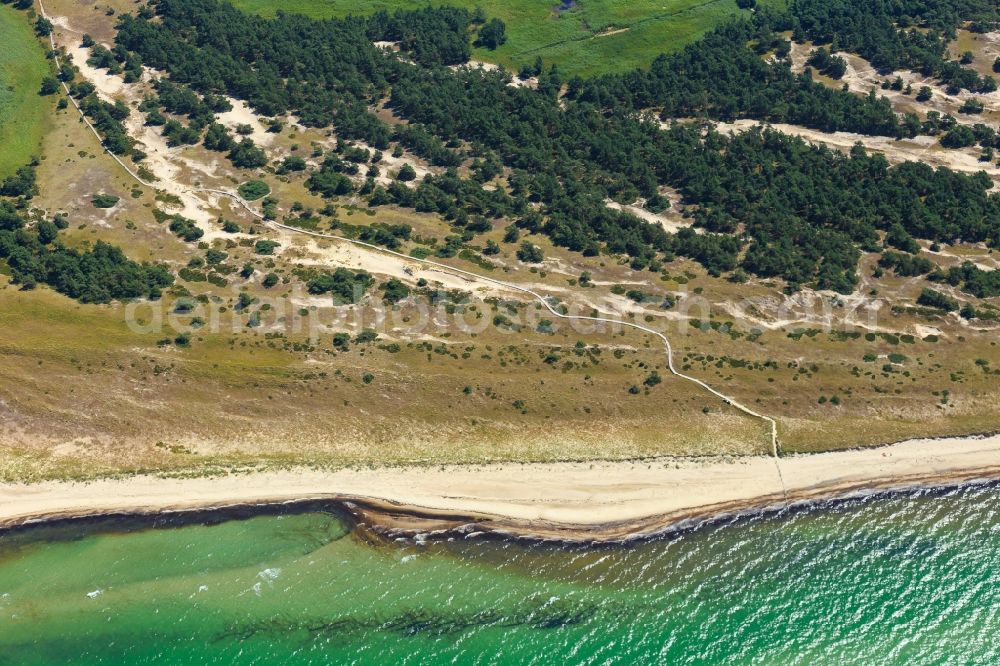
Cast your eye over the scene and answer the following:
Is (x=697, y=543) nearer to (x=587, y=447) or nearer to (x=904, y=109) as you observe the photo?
(x=587, y=447)

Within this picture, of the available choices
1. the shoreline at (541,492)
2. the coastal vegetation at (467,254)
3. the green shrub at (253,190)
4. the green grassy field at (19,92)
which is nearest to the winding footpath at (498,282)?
the coastal vegetation at (467,254)

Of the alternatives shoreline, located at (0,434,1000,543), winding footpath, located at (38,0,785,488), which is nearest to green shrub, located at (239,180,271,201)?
winding footpath, located at (38,0,785,488)

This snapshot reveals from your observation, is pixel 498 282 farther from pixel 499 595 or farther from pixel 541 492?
pixel 499 595

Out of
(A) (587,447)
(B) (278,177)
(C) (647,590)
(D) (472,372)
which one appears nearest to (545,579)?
(C) (647,590)

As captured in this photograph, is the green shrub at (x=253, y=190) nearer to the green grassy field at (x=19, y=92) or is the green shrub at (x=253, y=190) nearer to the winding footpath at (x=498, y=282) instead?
the winding footpath at (x=498, y=282)

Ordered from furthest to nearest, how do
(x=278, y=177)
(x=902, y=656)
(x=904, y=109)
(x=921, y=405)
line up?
(x=904, y=109), (x=278, y=177), (x=921, y=405), (x=902, y=656)

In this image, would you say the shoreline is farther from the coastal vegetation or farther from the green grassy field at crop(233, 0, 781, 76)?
the green grassy field at crop(233, 0, 781, 76)

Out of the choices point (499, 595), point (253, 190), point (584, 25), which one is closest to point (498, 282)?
point (253, 190)
